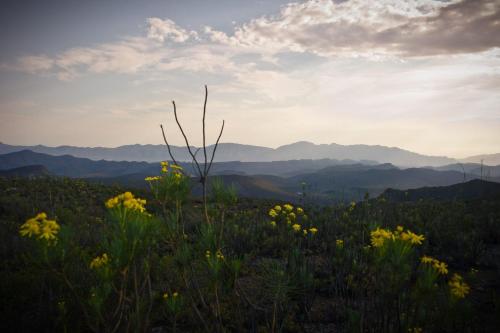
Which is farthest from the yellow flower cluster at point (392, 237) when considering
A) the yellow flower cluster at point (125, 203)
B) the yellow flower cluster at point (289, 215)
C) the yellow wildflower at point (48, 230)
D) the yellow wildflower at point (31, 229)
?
the yellow flower cluster at point (289, 215)

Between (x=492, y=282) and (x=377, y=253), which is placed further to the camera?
(x=492, y=282)

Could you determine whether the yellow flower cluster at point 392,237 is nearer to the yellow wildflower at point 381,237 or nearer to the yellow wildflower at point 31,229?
the yellow wildflower at point 381,237

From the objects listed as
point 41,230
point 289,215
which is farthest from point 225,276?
point 289,215

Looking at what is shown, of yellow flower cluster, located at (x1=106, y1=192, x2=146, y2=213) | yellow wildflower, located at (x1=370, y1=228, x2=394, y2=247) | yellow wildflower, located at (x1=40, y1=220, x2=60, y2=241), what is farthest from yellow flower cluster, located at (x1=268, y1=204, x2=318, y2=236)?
yellow wildflower, located at (x1=40, y1=220, x2=60, y2=241)

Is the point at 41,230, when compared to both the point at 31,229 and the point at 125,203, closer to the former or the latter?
the point at 31,229

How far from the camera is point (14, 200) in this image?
11.7 meters

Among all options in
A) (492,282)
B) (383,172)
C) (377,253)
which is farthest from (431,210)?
(383,172)

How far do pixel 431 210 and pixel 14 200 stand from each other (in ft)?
59.1

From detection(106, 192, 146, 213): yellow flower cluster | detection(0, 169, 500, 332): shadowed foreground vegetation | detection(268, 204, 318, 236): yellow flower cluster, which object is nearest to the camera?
detection(106, 192, 146, 213): yellow flower cluster

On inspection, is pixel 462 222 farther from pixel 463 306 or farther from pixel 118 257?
pixel 118 257

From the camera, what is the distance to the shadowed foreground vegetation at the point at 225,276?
94.6 inches

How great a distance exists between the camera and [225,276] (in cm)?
309

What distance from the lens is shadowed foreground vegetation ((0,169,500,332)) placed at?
7.88 ft

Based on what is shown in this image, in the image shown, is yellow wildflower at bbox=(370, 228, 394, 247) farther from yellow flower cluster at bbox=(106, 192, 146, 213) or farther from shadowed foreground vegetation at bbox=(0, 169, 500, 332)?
yellow flower cluster at bbox=(106, 192, 146, 213)
